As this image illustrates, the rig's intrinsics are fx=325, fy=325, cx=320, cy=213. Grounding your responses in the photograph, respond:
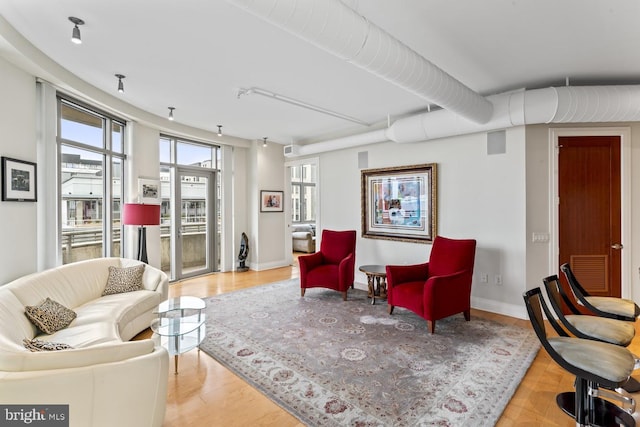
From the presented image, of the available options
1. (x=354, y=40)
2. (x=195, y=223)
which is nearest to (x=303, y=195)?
(x=195, y=223)

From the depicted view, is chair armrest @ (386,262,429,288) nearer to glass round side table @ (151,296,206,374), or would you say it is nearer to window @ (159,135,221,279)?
glass round side table @ (151,296,206,374)

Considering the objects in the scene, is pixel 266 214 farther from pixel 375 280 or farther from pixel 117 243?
pixel 375 280

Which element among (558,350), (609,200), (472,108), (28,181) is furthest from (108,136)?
(609,200)

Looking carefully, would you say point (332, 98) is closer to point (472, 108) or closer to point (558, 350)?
point (472, 108)

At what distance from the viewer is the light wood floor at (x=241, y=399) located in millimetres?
2158

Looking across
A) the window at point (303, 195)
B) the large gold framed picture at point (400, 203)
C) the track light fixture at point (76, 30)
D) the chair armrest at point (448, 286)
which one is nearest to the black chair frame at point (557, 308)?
the chair armrest at point (448, 286)

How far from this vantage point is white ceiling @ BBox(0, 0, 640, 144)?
2332mm

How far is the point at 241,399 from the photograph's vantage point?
2.41 m

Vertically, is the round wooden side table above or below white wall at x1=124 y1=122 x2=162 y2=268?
below

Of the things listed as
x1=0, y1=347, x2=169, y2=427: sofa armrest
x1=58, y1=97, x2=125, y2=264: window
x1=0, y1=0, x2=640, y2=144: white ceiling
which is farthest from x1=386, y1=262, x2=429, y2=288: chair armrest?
x1=58, y1=97, x2=125, y2=264: window

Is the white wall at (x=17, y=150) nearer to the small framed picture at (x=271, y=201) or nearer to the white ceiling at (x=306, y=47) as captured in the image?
the white ceiling at (x=306, y=47)

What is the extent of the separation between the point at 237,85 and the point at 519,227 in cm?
378

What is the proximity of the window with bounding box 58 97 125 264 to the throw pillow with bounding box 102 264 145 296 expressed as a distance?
76cm

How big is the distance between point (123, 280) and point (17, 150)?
166cm
